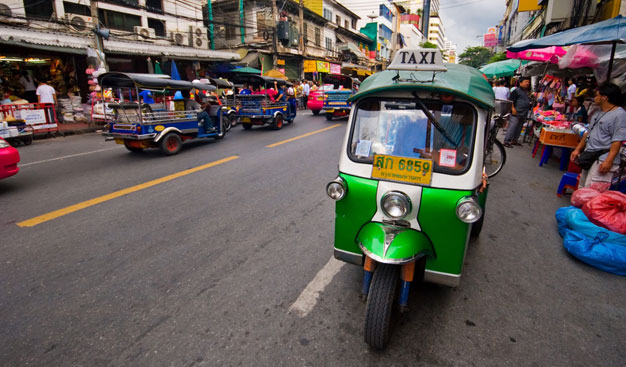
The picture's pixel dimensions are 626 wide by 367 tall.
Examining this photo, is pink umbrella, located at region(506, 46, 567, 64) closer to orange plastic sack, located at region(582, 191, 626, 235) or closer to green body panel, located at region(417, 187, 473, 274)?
orange plastic sack, located at region(582, 191, 626, 235)

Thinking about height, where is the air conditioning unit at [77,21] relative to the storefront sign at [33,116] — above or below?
above

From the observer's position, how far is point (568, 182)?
18.2 ft

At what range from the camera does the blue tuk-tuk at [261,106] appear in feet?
42.5

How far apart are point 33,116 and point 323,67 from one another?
79.5 ft

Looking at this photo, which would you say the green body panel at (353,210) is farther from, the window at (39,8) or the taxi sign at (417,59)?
the window at (39,8)

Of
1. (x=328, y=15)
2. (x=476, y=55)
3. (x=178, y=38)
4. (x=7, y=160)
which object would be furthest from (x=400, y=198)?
(x=476, y=55)

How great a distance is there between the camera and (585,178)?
5027mm

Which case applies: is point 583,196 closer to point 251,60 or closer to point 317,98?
point 317,98

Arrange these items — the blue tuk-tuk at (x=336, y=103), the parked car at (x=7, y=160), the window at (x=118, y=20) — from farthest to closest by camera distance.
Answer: the window at (x=118, y=20) < the blue tuk-tuk at (x=336, y=103) < the parked car at (x=7, y=160)

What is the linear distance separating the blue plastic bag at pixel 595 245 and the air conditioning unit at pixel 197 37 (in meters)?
23.0

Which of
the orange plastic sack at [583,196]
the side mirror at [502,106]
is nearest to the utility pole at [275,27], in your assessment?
the side mirror at [502,106]

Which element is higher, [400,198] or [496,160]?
[400,198]

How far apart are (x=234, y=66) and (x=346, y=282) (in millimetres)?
22647

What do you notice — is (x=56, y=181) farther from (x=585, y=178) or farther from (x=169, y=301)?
(x=585, y=178)
